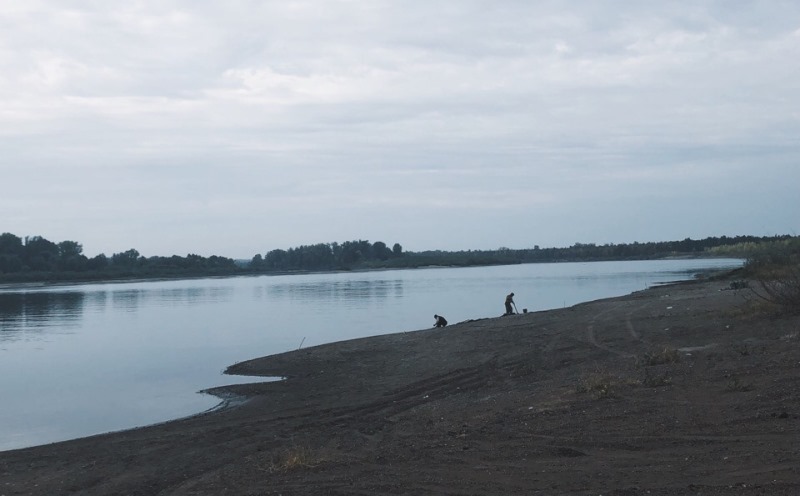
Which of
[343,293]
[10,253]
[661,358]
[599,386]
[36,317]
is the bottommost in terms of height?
[36,317]

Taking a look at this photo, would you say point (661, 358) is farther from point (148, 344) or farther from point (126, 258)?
point (126, 258)

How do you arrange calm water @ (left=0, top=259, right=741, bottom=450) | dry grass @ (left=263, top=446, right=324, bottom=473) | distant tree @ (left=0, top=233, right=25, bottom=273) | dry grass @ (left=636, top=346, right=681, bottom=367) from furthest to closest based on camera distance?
distant tree @ (left=0, top=233, right=25, bottom=273) → calm water @ (left=0, top=259, right=741, bottom=450) → dry grass @ (left=636, top=346, right=681, bottom=367) → dry grass @ (left=263, top=446, right=324, bottom=473)

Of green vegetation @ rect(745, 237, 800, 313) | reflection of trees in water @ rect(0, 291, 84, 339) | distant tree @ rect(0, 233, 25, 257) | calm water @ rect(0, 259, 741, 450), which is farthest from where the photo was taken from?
distant tree @ rect(0, 233, 25, 257)

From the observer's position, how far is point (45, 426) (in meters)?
19.2

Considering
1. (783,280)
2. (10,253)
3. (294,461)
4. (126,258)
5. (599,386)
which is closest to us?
(294,461)

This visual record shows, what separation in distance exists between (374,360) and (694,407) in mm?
14905

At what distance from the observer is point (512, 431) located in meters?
10.8

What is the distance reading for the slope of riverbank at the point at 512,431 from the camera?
850 centimetres

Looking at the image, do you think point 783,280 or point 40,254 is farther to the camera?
point 40,254

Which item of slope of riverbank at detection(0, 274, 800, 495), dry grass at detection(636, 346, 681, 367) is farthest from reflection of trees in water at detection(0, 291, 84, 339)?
dry grass at detection(636, 346, 681, 367)

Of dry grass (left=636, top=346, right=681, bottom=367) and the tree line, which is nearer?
dry grass (left=636, top=346, right=681, bottom=367)

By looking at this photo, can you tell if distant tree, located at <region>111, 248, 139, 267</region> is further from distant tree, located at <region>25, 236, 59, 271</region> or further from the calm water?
the calm water

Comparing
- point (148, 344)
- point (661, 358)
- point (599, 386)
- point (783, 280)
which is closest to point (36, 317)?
point (148, 344)

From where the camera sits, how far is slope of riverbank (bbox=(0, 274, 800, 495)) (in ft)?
27.9
